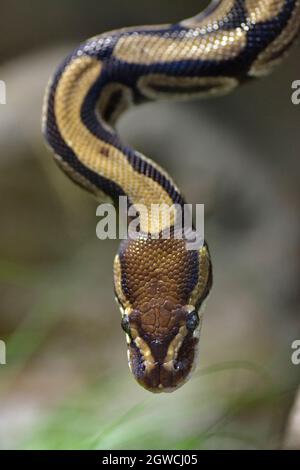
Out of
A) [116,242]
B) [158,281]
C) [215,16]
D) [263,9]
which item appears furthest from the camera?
[116,242]

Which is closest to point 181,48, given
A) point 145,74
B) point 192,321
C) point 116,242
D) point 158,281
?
point 145,74

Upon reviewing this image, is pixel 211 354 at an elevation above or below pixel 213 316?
below

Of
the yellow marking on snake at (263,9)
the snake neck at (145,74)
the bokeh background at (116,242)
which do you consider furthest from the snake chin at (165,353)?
the bokeh background at (116,242)

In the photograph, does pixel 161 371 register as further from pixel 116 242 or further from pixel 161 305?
pixel 116 242

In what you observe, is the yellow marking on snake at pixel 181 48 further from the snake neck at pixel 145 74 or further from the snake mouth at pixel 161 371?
the snake mouth at pixel 161 371

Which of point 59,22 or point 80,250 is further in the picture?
point 59,22

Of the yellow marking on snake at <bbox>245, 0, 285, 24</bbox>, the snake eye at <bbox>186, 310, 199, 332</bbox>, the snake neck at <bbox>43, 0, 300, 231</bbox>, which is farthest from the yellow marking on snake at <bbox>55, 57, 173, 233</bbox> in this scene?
the yellow marking on snake at <bbox>245, 0, 285, 24</bbox>
